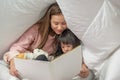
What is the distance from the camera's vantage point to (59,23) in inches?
41.6

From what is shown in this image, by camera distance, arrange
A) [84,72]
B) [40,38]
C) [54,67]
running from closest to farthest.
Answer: [54,67] < [84,72] < [40,38]

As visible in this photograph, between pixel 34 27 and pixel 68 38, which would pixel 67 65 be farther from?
pixel 34 27

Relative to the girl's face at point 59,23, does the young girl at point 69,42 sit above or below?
below

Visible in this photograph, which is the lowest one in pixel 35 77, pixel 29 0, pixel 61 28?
pixel 35 77

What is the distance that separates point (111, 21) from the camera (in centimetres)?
93

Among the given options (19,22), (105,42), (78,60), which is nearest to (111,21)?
(105,42)

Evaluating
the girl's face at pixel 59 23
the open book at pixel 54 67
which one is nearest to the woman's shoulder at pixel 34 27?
the girl's face at pixel 59 23

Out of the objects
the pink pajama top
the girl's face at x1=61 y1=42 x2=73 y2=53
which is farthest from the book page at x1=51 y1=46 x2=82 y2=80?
the pink pajama top

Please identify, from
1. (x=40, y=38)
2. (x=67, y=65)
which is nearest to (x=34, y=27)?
(x=40, y=38)

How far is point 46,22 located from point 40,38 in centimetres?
8

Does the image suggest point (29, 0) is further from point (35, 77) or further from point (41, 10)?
point (35, 77)

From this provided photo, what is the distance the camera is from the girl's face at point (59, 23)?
1.05 meters

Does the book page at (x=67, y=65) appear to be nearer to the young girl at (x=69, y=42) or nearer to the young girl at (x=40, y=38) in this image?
the young girl at (x=69, y=42)

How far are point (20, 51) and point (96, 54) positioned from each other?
352mm
